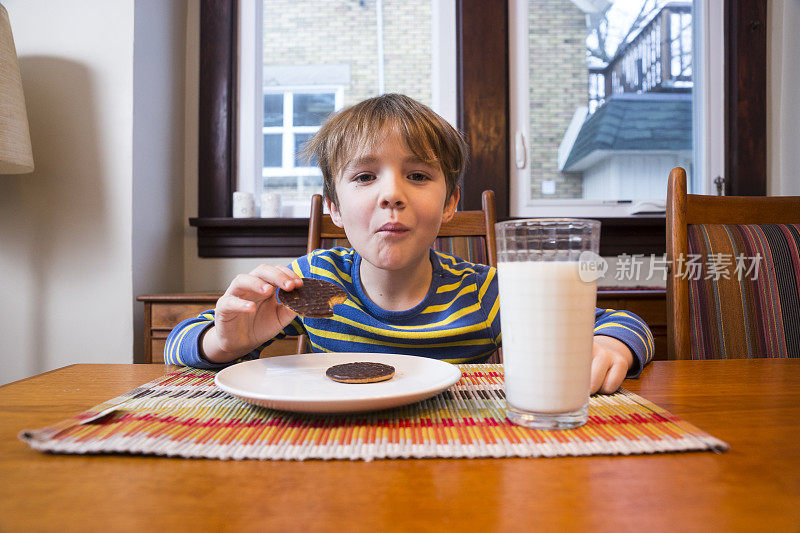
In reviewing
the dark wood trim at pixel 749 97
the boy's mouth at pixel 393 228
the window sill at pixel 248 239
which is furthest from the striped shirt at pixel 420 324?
the dark wood trim at pixel 749 97

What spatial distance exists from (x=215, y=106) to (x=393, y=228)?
1.84 m

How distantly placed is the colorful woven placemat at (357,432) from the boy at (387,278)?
18cm

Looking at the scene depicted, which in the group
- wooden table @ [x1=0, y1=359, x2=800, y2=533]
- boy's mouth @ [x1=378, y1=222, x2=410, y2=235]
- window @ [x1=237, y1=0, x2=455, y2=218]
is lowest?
wooden table @ [x1=0, y1=359, x2=800, y2=533]

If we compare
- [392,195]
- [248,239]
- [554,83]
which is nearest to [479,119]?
[554,83]

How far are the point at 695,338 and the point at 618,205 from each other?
1484 mm

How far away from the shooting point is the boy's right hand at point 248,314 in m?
0.68

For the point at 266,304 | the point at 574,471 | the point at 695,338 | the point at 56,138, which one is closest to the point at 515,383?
the point at 574,471

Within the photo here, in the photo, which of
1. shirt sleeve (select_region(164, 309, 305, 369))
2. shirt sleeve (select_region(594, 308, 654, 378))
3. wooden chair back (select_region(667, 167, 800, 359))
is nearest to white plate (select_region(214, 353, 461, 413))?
shirt sleeve (select_region(164, 309, 305, 369))

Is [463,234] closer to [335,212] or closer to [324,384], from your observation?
[335,212]

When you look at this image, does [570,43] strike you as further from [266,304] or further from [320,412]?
[320,412]

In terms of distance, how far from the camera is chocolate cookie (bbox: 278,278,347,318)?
65 cm

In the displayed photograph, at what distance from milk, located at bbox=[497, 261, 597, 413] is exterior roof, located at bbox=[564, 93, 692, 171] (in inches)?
84.1

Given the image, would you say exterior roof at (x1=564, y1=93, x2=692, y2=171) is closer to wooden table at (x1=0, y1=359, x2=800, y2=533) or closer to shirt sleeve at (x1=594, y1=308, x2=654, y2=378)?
shirt sleeve at (x1=594, y1=308, x2=654, y2=378)

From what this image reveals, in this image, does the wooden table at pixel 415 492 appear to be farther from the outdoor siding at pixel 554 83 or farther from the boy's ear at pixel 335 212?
the outdoor siding at pixel 554 83
